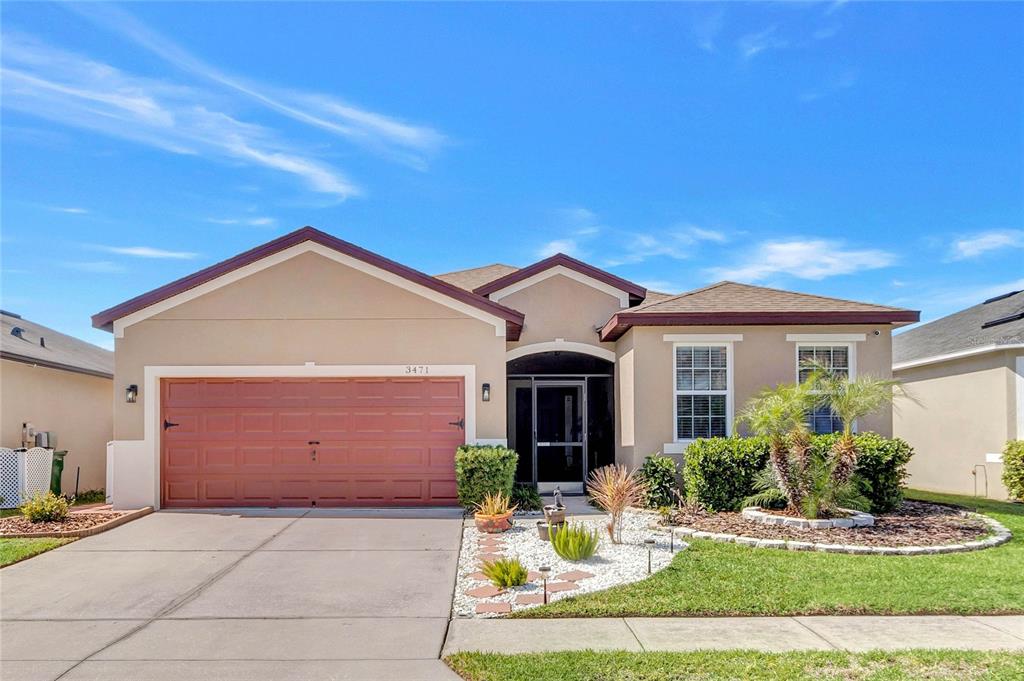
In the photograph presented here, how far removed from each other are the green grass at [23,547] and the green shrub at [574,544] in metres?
6.79

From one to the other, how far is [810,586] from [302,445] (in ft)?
27.7

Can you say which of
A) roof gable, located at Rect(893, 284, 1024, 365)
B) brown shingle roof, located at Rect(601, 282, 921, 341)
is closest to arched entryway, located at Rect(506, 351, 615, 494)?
brown shingle roof, located at Rect(601, 282, 921, 341)

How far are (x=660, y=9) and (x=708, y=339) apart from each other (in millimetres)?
5873

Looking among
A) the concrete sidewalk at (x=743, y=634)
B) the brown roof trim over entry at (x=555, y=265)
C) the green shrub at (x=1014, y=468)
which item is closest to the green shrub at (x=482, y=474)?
the brown roof trim over entry at (x=555, y=265)

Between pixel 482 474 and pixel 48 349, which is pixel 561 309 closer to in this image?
pixel 482 474

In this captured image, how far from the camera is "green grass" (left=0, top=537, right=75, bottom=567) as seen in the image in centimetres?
830

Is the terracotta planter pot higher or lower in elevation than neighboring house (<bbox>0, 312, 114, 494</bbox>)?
lower

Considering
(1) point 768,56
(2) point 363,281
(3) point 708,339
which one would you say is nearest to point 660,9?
(1) point 768,56

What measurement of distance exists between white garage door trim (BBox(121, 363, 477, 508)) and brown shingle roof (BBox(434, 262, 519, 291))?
4.83m

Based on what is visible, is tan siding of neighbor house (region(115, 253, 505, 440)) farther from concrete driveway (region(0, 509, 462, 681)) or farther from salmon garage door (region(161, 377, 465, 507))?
concrete driveway (region(0, 509, 462, 681))

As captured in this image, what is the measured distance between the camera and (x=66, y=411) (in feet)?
50.7

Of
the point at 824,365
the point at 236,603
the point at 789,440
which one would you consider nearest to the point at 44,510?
the point at 236,603

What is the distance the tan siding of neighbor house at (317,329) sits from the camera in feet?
38.6

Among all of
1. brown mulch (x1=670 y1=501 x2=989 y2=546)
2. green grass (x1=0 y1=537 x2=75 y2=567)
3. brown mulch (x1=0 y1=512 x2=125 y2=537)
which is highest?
brown mulch (x1=670 y1=501 x2=989 y2=546)
